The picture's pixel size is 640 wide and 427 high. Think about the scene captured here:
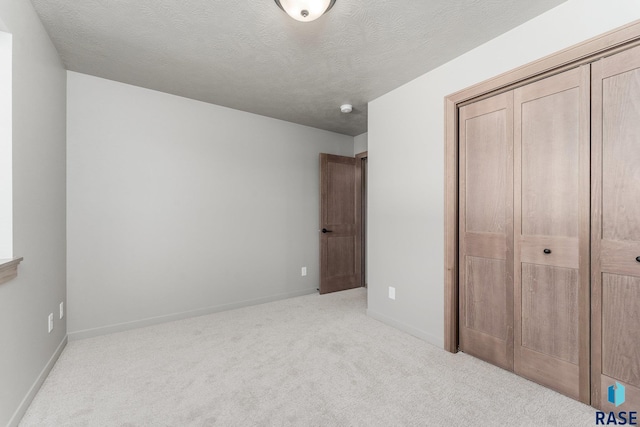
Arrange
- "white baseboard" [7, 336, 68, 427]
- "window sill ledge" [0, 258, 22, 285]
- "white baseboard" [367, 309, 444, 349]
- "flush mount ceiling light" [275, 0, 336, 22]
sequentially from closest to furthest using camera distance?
"window sill ledge" [0, 258, 22, 285]
"white baseboard" [7, 336, 68, 427]
"flush mount ceiling light" [275, 0, 336, 22]
"white baseboard" [367, 309, 444, 349]

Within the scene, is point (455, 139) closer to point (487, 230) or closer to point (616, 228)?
point (487, 230)

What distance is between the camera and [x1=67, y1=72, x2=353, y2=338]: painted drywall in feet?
9.04

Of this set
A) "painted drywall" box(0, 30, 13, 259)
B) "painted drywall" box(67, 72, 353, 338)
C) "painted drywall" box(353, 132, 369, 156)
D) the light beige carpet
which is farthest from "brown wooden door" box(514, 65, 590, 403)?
"painted drywall" box(0, 30, 13, 259)

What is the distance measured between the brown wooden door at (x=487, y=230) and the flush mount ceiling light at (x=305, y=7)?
1.42 m

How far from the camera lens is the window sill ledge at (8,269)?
140 cm

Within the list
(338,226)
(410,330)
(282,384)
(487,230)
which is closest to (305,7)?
(487,230)

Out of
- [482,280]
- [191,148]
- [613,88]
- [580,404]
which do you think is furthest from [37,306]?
[613,88]

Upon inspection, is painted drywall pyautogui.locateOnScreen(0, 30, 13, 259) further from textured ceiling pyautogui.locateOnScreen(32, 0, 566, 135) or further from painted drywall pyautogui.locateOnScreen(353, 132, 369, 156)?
painted drywall pyautogui.locateOnScreen(353, 132, 369, 156)

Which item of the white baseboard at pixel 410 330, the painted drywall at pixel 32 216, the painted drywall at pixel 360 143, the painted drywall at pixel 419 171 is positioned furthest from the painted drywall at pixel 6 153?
the painted drywall at pixel 360 143

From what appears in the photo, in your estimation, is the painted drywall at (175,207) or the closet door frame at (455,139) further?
the painted drywall at (175,207)

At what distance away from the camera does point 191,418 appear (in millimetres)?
1636

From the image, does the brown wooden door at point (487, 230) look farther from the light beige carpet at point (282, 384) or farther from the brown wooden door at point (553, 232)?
the light beige carpet at point (282, 384)

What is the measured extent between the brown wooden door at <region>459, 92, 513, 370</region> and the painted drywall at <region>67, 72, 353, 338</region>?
232 cm

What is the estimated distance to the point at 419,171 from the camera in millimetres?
2760
